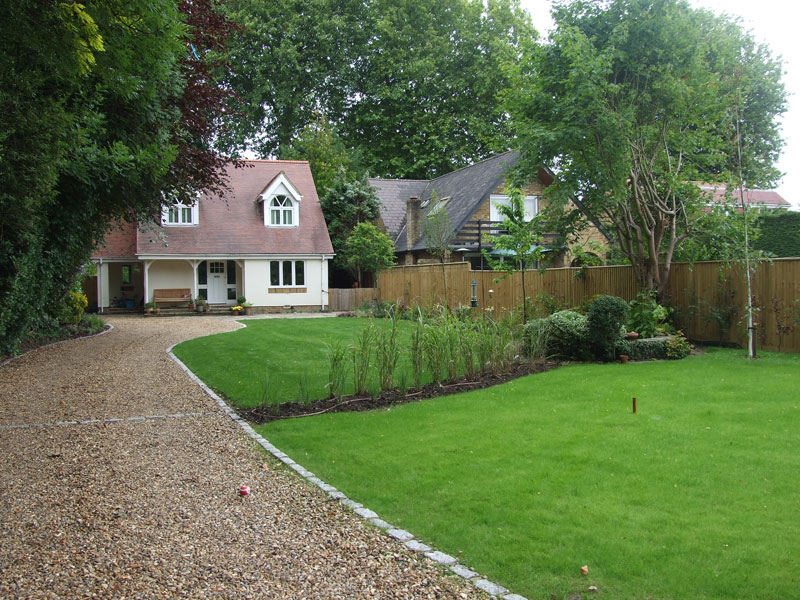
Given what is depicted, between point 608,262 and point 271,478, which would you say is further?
point 608,262

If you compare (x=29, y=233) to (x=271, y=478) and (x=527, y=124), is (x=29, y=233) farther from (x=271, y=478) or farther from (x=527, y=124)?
(x=527, y=124)

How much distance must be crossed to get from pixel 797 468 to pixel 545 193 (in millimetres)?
10779

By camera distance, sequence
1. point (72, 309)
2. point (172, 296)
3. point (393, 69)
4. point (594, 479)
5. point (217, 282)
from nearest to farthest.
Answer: point (594, 479) < point (72, 309) < point (172, 296) < point (217, 282) < point (393, 69)

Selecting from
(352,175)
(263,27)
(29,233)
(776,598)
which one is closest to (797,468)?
(776,598)

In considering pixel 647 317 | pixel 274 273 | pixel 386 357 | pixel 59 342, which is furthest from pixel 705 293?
pixel 274 273

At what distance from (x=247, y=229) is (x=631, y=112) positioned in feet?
67.9

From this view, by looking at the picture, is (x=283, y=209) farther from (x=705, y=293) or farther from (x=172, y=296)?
(x=705, y=293)

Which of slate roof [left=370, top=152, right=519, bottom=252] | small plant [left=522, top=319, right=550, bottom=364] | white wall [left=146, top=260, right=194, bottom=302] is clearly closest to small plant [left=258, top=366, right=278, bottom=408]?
small plant [left=522, top=319, right=550, bottom=364]

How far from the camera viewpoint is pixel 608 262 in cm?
2070

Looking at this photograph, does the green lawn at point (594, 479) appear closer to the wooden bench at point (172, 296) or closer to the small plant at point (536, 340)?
the small plant at point (536, 340)

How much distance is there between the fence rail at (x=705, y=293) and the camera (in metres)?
12.6

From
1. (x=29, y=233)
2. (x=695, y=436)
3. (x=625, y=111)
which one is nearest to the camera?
(x=695, y=436)

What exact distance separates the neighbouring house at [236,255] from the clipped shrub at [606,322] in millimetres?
19467

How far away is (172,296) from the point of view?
94.4 ft
